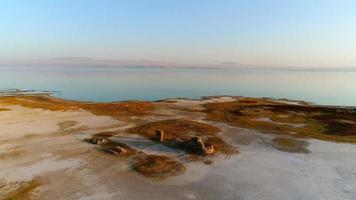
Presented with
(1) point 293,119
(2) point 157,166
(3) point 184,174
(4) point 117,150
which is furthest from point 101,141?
(1) point 293,119

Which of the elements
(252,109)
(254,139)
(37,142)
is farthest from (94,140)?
(252,109)

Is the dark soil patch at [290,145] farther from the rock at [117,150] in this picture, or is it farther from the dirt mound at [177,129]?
the rock at [117,150]

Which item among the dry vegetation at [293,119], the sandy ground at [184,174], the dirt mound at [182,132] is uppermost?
the dry vegetation at [293,119]

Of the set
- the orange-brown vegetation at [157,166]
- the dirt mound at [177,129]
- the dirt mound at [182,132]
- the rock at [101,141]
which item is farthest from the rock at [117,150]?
the dirt mound at [177,129]

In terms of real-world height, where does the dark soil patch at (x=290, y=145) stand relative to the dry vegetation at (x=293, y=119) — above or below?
below

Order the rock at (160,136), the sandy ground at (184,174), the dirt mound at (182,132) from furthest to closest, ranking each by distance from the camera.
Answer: the rock at (160,136)
the dirt mound at (182,132)
the sandy ground at (184,174)

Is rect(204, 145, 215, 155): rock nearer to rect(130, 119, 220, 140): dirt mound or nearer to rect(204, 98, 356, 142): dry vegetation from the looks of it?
rect(130, 119, 220, 140): dirt mound
